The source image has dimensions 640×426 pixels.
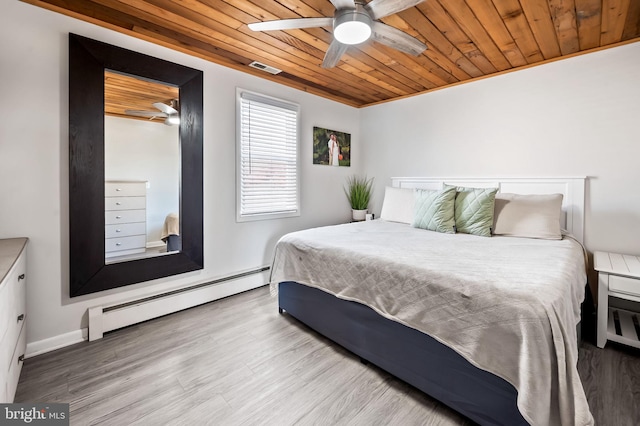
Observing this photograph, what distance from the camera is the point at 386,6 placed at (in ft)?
5.26

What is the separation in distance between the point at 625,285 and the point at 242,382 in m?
2.59

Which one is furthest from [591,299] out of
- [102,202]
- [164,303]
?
[102,202]

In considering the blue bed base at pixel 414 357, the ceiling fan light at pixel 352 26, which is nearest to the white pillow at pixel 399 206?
the blue bed base at pixel 414 357

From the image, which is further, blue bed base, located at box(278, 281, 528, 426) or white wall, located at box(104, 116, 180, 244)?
white wall, located at box(104, 116, 180, 244)

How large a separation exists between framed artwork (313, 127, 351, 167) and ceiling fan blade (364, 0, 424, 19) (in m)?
2.08

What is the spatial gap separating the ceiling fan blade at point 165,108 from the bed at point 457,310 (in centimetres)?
155

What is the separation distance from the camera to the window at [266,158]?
9.74 ft

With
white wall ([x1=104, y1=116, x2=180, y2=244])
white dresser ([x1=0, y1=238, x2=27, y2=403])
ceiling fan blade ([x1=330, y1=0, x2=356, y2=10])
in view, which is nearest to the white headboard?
ceiling fan blade ([x1=330, y1=0, x2=356, y2=10])

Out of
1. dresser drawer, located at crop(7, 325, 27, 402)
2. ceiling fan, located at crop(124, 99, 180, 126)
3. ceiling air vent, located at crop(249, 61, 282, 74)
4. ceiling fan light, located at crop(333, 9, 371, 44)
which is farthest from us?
ceiling air vent, located at crop(249, 61, 282, 74)

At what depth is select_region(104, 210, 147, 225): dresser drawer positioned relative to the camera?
7.13ft

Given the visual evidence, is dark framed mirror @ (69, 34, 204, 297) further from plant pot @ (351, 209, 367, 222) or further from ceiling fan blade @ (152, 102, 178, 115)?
plant pot @ (351, 209, 367, 222)

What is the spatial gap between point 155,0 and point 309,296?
233cm

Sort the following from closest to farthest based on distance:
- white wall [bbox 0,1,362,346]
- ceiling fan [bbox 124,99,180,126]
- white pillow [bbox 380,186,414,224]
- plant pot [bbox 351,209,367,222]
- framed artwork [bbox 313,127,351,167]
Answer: white wall [bbox 0,1,362,346] < ceiling fan [bbox 124,99,180,126] < white pillow [bbox 380,186,414,224] < framed artwork [bbox 313,127,351,167] < plant pot [bbox 351,209,367,222]

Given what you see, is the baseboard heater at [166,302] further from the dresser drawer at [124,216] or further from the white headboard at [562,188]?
the white headboard at [562,188]
